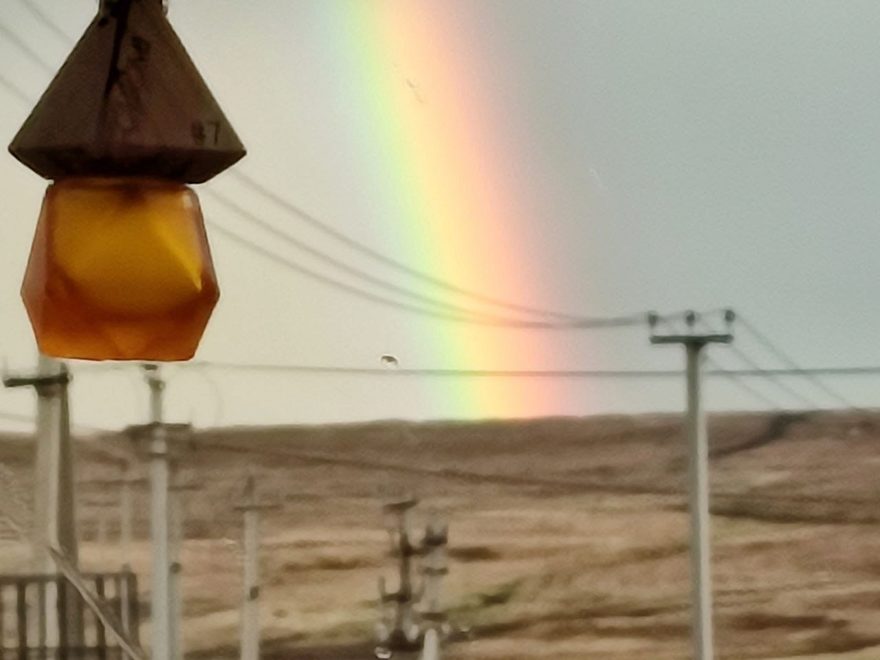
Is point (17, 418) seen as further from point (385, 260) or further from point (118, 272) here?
point (118, 272)

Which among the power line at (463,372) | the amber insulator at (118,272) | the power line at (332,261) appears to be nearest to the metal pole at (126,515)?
the power line at (463,372)

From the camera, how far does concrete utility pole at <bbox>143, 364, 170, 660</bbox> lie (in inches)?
39.8

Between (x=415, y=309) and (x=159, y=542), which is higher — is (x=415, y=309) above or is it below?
above

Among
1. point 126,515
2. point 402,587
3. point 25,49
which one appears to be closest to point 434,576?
point 402,587

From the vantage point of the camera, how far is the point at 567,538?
0.99 m

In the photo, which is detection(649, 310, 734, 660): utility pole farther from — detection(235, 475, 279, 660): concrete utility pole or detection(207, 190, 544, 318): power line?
detection(235, 475, 279, 660): concrete utility pole

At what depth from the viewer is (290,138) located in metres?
1.06

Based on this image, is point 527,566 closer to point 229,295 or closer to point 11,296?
point 229,295

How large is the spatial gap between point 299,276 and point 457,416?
180 mm

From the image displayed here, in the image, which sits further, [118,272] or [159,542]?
[159,542]

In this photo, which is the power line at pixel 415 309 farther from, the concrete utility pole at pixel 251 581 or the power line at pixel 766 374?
the concrete utility pole at pixel 251 581

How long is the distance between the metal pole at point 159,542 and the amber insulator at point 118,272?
22.7 inches

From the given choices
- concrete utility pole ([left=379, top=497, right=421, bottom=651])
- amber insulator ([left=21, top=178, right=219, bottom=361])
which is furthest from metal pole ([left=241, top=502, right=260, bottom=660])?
amber insulator ([left=21, top=178, right=219, bottom=361])

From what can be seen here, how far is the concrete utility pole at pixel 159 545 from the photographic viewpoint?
101 centimetres
